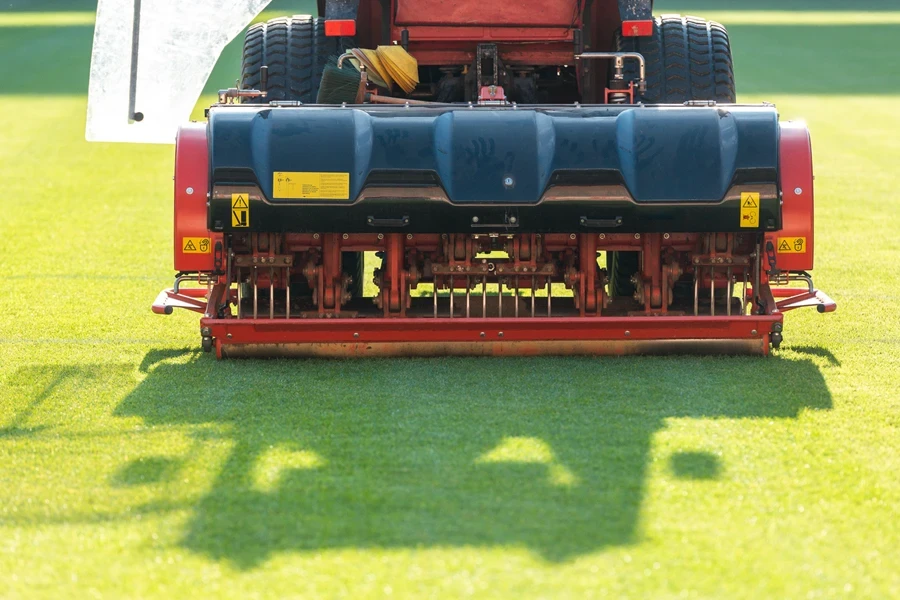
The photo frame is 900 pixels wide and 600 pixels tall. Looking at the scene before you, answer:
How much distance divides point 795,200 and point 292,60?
9.48 feet

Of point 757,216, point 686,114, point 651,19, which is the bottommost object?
point 757,216

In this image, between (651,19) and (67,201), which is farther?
(67,201)

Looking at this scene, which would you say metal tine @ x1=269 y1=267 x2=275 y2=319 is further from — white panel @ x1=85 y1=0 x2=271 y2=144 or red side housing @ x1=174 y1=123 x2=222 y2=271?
white panel @ x1=85 y1=0 x2=271 y2=144

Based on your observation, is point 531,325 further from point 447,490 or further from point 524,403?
point 447,490

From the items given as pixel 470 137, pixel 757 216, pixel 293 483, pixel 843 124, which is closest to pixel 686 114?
pixel 757 216

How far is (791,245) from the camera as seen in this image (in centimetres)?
680

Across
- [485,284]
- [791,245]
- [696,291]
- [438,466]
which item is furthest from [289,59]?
[438,466]

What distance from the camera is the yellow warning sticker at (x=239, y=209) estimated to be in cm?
655

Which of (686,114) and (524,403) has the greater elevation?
(686,114)

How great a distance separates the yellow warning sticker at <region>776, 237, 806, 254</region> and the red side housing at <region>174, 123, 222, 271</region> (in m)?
2.51

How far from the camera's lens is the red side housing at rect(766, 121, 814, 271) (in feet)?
22.2

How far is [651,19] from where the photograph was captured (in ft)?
26.0

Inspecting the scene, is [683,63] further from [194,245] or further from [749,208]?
[194,245]

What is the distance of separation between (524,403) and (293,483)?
4.37ft
